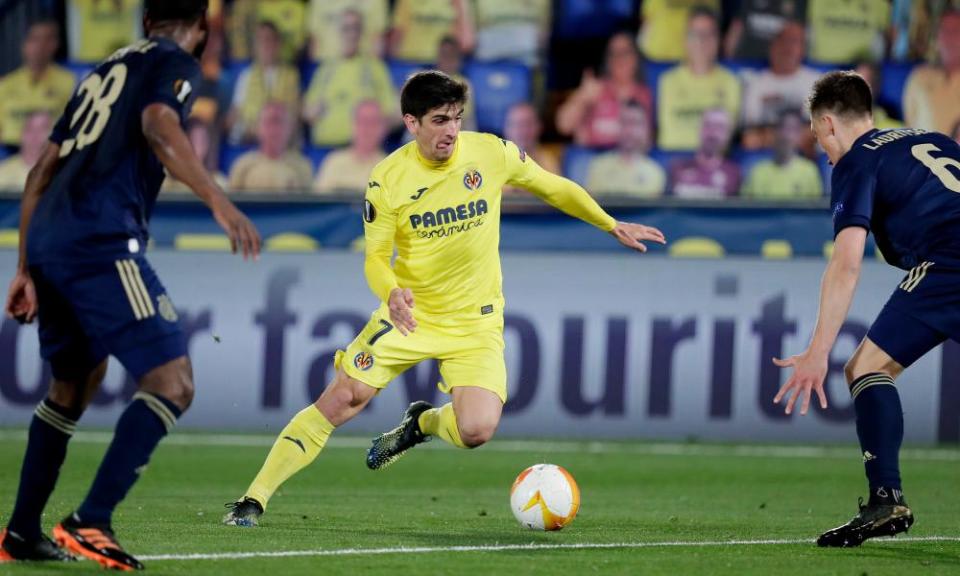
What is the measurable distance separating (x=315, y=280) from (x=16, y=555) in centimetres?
727

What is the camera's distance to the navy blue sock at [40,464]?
562 centimetres

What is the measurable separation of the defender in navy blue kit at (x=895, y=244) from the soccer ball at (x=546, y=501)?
1.20m

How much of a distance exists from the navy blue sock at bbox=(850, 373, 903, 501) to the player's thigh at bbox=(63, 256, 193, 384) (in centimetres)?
301

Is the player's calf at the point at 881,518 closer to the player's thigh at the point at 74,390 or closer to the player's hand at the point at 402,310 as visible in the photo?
the player's hand at the point at 402,310

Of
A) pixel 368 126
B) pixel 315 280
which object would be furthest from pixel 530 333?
pixel 368 126

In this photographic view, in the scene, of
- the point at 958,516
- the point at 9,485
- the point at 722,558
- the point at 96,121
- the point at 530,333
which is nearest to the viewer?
the point at 96,121

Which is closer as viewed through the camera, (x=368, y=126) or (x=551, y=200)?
(x=551, y=200)

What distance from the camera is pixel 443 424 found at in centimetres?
782

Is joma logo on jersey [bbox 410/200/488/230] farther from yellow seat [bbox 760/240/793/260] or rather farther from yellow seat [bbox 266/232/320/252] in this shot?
yellow seat [bbox 760/240/793/260]

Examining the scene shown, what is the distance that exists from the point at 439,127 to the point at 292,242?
589cm

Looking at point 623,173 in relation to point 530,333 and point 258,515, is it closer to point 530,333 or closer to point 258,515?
point 530,333

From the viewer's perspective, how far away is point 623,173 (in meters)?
14.4

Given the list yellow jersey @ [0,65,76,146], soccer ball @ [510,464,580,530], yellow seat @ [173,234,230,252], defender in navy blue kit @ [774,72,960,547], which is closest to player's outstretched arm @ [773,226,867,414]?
defender in navy blue kit @ [774,72,960,547]

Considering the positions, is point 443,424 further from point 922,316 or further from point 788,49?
point 788,49
